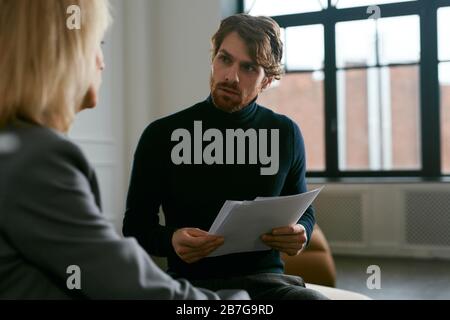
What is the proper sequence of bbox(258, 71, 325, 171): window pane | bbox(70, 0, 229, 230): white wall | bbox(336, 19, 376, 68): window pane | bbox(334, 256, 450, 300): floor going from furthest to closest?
bbox(258, 71, 325, 171): window pane
bbox(336, 19, 376, 68): window pane
bbox(334, 256, 450, 300): floor
bbox(70, 0, 229, 230): white wall

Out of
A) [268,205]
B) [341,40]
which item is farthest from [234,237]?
[341,40]

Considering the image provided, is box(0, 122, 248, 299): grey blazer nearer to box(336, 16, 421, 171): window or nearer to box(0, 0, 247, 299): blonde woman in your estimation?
box(0, 0, 247, 299): blonde woman

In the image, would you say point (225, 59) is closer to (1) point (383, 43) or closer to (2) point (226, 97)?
(2) point (226, 97)

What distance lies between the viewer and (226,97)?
3.13 feet

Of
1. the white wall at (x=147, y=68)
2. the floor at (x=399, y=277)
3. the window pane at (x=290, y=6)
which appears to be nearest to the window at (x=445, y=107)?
the floor at (x=399, y=277)

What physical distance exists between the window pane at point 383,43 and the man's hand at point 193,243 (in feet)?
9.33

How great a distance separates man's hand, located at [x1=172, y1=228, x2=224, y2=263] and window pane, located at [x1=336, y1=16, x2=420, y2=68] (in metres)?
2.84

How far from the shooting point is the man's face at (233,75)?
93cm

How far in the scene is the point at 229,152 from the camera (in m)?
0.95

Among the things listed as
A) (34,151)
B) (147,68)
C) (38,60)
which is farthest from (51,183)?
(147,68)

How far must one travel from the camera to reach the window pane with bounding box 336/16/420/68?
136 inches

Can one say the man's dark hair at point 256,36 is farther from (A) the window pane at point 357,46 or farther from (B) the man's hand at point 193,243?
(A) the window pane at point 357,46

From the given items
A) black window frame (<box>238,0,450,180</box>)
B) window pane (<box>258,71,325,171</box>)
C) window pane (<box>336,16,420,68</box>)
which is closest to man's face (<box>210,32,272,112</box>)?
black window frame (<box>238,0,450,180</box>)

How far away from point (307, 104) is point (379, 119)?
0.54 meters
